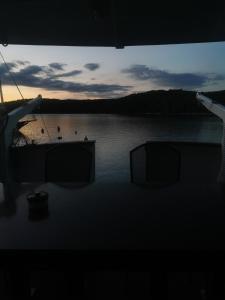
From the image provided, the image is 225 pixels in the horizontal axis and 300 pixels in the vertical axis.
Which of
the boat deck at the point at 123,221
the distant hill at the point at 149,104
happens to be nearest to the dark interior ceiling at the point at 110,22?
the boat deck at the point at 123,221

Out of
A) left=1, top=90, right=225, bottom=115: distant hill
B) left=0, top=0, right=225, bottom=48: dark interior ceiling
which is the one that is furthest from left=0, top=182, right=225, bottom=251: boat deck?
left=1, top=90, right=225, bottom=115: distant hill

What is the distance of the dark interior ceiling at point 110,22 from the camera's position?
2301mm

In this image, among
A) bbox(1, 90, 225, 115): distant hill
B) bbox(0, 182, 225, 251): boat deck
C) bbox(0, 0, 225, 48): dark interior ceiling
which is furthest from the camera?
bbox(1, 90, 225, 115): distant hill

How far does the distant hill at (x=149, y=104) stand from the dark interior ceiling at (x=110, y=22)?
1.38 meters

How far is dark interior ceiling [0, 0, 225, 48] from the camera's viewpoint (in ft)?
7.55

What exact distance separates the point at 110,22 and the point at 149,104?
3.29 metres

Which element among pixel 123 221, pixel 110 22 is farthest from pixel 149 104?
pixel 123 221

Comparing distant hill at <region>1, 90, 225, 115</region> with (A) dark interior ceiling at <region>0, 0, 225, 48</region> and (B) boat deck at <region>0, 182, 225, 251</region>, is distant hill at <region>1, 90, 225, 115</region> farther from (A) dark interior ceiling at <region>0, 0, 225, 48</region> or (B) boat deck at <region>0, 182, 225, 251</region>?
(B) boat deck at <region>0, 182, 225, 251</region>

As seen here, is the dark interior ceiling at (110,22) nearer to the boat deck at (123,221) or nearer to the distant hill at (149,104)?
the boat deck at (123,221)

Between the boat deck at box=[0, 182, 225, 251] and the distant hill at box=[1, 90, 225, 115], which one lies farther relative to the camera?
the distant hill at box=[1, 90, 225, 115]

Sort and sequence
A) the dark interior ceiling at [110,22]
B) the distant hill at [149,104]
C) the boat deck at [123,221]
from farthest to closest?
1. the distant hill at [149,104]
2. the dark interior ceiling at [110,22]
3. the boat deck at [123,221]

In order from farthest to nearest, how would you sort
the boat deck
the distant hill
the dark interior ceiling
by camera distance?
the distant hill → the dark interior ceiling → the boat deck

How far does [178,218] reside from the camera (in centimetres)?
138

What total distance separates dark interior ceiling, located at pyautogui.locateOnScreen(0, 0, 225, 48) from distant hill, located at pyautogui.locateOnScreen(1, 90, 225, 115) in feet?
4.54
